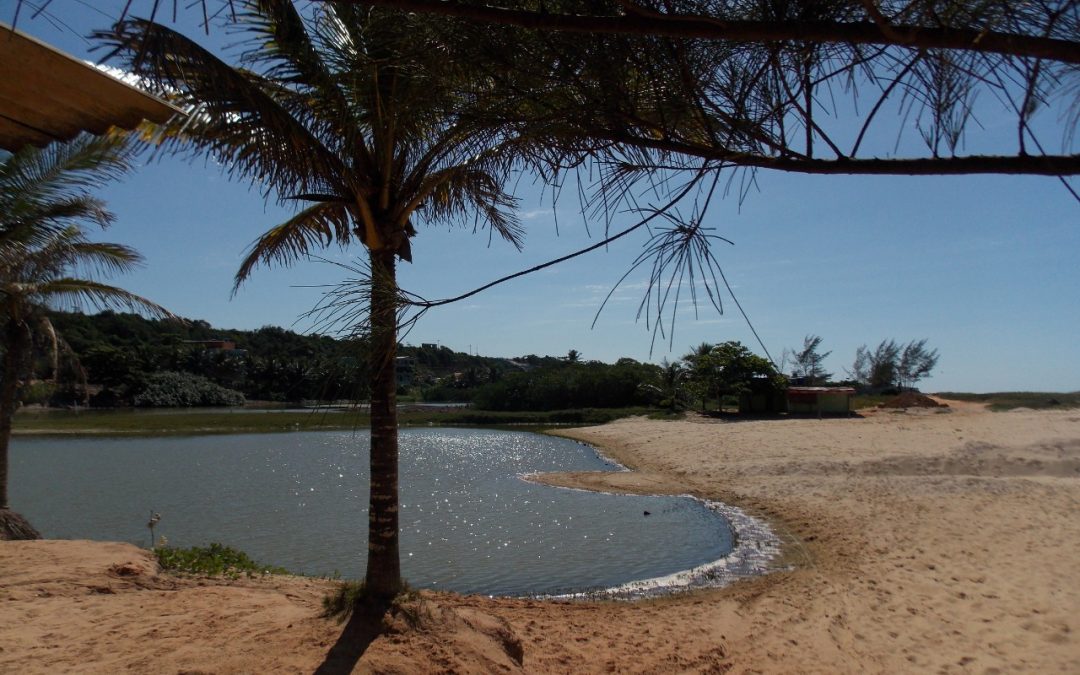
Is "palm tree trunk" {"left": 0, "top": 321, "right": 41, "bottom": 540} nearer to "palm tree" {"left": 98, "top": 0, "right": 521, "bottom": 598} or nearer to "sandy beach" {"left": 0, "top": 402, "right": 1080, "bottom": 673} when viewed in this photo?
"sandy beach" {"left": 0, "top": 402, "right": 1080, "bottom": 673}

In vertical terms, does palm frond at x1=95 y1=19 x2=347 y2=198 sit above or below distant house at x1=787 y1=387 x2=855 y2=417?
above

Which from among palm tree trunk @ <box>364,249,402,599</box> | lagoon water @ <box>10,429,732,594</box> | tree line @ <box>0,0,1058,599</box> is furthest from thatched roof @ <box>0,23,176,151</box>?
lagoon water @ <box>10,429,732,594</box>

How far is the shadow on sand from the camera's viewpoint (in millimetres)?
4355

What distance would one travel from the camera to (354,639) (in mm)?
4742

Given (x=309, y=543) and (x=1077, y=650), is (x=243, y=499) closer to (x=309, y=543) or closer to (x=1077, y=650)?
(x=309, y=543)

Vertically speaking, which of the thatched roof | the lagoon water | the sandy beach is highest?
the thatched roof

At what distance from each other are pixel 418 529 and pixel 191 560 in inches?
233

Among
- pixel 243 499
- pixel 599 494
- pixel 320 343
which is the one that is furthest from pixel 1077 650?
pixel 243 499

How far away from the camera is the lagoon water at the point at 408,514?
10477 millimetres

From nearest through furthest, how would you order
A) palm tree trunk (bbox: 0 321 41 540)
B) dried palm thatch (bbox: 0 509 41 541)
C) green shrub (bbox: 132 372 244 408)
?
dried palm thatch (bbox: 0 509 41 541) → palm tree trunk (bbox: 0 321 41 540) → green shrub (bbox: 132 372 244 408)

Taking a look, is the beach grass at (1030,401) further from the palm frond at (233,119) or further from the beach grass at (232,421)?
the palm frond at (233,119)

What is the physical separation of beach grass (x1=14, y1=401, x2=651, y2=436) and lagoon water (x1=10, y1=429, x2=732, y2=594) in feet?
39.2

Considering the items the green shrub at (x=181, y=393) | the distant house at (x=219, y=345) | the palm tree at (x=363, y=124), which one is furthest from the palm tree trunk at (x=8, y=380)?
the distant house at (x=219, y=345)

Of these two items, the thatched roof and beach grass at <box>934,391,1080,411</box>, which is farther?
beach grass at <box>934,391,1080,411</box>
